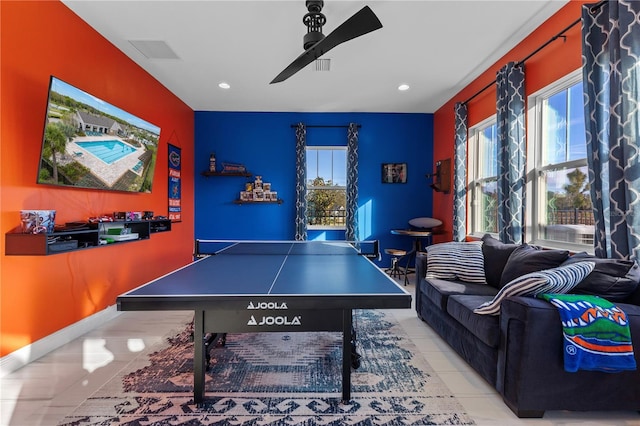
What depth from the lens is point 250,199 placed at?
213 inches

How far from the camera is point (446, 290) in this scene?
2602 mm

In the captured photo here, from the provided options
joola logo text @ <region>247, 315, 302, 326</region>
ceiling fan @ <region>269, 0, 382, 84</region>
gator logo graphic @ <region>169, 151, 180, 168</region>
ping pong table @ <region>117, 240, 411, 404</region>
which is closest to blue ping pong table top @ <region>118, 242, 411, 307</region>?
ping pong table @ <region>117, 240, 411, 404</region>

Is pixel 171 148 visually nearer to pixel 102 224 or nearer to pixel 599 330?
pixel 102 224

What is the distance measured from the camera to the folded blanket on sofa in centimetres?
155

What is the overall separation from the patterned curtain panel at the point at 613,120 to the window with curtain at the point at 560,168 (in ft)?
1.48

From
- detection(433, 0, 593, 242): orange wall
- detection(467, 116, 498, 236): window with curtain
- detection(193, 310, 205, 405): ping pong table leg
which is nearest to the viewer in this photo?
detection(193, 310, 205, 405): ping pong table leg

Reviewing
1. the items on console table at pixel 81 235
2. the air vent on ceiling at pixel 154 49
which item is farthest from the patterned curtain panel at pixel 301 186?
the air vent on ceiling at pixel 154 49

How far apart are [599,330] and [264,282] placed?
1.77 meters

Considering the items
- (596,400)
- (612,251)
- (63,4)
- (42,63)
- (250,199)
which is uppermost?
(63,4)

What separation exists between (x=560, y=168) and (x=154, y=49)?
429 centimetres

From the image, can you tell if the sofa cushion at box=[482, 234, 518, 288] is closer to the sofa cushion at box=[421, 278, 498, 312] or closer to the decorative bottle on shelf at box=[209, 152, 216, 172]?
the sofa cushion at box=[421, 278, 498, 312]

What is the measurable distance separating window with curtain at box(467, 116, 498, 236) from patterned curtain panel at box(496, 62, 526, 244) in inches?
A: 30.4

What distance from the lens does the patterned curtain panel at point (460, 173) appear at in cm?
433

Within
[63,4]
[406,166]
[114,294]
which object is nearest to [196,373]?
[114,294]
